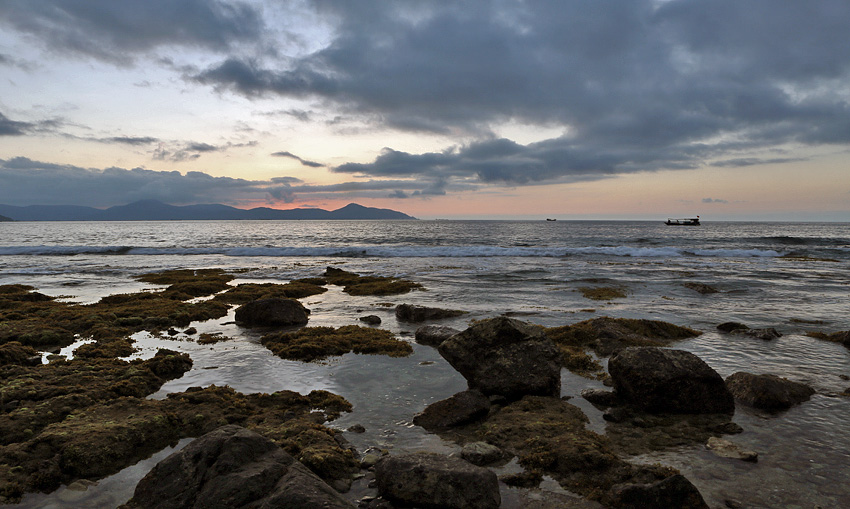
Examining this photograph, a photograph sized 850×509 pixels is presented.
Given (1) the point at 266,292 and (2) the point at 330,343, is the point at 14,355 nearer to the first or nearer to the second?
(2) the point at 330,343

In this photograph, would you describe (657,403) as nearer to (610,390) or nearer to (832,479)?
(610,390)

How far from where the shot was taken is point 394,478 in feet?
17.4

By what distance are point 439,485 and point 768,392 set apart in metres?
7.28

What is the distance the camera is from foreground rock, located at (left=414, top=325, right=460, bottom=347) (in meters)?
13.2

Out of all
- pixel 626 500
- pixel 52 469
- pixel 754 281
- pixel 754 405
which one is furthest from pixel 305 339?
pixel 754 281

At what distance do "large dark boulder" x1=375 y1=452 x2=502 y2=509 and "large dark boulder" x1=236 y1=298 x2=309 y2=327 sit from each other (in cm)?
1170

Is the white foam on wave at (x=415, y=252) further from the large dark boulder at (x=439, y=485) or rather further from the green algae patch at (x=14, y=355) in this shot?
the large dark boulder at (x=439, y=485)

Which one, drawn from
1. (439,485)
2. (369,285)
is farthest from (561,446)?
(369,285)

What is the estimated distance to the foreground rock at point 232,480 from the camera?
4.41 meters

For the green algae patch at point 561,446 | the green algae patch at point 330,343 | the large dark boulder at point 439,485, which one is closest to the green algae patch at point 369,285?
the green algae patch at point 330,343

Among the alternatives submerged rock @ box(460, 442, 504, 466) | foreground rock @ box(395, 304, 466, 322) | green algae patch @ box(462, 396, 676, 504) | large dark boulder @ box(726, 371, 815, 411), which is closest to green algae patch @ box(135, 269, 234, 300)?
foreground rock @ box(395, 304, 466, 322)

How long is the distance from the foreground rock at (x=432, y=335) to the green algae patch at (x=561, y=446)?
16.2 ft

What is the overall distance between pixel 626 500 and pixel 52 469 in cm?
757

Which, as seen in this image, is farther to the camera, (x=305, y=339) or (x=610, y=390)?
(x=305, y=339)
